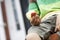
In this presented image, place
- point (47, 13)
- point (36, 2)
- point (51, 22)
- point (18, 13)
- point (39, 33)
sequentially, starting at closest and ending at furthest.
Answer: point (39, 33) → point (51, 22) → point (47, 13) → point (36, 2) → point (18, 13)

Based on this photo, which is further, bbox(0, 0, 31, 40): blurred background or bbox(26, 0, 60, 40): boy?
bbox(0, 0, 31, 40): blurred background

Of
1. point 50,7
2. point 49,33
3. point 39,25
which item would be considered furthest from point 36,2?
point 49,33

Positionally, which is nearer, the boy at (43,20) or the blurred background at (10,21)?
the boy at (43,20)

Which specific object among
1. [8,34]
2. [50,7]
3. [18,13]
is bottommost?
[8,34]

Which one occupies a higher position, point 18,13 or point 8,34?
point 18,13

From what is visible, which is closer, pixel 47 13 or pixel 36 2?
pixel 47 13

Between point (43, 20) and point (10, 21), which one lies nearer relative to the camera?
point (43, 20)

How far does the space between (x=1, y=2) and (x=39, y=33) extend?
135 cm

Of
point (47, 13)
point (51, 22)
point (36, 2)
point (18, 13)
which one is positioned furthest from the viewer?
point (18, 13)

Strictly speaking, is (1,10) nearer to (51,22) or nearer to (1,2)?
(1,2)

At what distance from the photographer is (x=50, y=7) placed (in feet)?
4.14

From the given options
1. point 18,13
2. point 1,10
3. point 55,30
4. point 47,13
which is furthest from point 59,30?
point 1,10

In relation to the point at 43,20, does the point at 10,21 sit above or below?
below

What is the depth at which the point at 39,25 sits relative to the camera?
1095 millimetres
